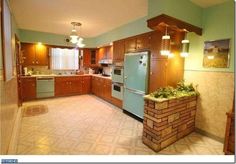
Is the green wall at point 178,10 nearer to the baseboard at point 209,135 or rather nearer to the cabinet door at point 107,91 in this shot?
the baseboard at point 209,135

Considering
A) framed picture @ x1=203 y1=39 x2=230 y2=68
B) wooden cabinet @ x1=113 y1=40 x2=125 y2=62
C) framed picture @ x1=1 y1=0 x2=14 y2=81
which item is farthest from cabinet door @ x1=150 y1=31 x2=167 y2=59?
framed picture @ x1=1 y1=0 x2=14 y2=81

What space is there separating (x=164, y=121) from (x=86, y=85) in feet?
14.5

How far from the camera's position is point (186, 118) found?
2.80 m

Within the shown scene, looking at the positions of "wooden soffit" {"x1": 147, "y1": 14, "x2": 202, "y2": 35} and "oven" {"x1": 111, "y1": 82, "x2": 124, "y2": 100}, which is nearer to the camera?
"wooden soffit" {"x1": 147, "y1": 14, "x2": 202, "y2": 35}

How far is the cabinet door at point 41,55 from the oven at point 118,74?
2856 mm

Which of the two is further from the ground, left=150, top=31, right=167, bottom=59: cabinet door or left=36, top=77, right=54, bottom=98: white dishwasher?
left=150, top=31, right=167, bottom=59: cabinet door

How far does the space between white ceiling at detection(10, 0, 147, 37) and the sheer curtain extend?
1.86 m

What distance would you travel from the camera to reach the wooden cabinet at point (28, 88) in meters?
4.93

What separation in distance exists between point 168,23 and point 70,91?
466cm

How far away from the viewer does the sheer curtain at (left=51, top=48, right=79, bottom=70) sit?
234 inches

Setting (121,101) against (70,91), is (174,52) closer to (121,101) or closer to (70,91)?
(121,101)

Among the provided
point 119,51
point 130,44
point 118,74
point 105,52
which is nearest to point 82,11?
point 130,44

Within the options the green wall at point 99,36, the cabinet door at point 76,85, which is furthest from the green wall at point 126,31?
the cabinet door at point 76,85

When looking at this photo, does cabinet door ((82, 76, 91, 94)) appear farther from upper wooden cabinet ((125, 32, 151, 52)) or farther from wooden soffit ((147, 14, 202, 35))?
wooden soffit ((147, 14, 202, 35))
